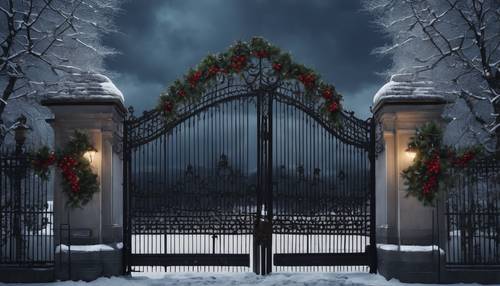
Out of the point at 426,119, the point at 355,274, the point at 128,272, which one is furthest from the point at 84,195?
the point at 426,119

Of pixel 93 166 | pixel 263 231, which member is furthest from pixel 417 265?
pixel 93 166

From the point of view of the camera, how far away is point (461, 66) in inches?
643

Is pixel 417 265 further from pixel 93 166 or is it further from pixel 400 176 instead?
pixel 93 166

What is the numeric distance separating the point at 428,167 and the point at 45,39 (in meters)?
10.9

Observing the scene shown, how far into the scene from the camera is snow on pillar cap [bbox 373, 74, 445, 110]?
38.4 ft

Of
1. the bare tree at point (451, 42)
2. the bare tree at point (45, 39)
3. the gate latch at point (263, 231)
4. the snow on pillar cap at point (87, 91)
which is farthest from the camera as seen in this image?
the bare tree at point (45, 39)

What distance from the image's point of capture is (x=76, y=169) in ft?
38.0

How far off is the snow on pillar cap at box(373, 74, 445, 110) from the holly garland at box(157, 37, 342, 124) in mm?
995

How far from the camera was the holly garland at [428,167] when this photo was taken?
37.4ft

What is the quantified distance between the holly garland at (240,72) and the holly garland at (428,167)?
5.81 ft

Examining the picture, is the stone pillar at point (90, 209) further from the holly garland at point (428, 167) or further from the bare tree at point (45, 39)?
the holly garland at point (428, 167)

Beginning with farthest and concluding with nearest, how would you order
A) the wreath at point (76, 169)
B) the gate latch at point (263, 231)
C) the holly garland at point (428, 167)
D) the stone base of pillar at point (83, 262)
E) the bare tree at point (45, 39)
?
the bare tree at point (45, 39) < the gate latch at point (263, 231) < the stone base of pillar at point (83, 262) < the wreath at point (76, 169) < the holly garland at point (428, 167)

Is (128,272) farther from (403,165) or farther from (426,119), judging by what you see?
(426,119)

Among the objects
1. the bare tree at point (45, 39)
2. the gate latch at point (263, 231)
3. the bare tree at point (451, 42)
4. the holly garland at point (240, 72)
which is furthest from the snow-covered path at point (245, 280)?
the bare tree at point (45, 39)
